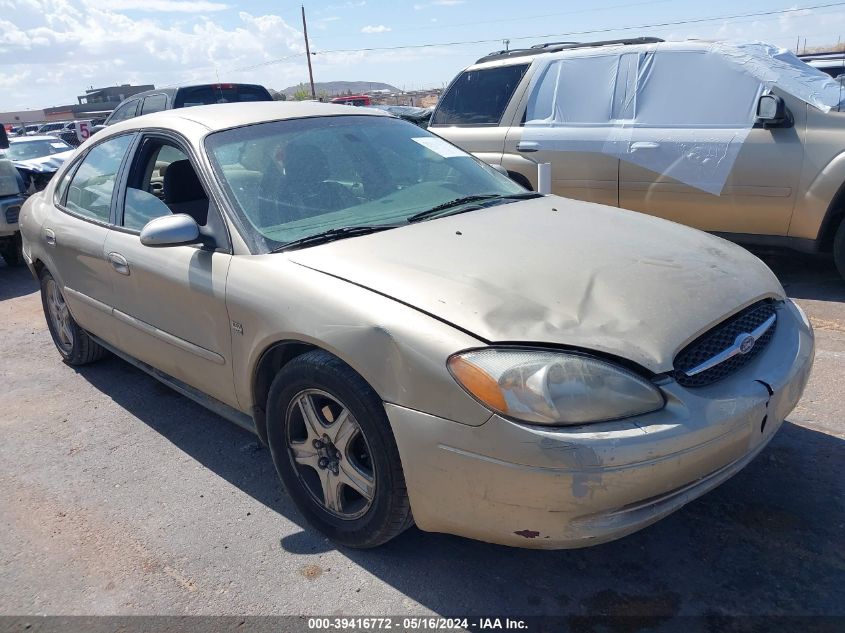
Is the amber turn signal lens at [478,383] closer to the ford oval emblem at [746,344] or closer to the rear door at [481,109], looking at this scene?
the ford oval emblem at [746,344]

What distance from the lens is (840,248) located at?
16.8ft

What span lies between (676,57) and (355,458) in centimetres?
472

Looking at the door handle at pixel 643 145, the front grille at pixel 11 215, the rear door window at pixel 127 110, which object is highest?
the rear door window at pixel 127 110

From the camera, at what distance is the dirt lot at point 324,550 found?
7.93ft

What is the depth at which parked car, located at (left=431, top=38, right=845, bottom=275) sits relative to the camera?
5.15 metres

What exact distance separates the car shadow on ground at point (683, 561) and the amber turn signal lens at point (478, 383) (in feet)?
2.60

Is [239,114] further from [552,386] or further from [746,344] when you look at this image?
[746,344]

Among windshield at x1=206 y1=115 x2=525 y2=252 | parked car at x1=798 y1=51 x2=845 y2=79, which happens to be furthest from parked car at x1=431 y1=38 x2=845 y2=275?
windshield at x1=206 y1=115 x2=525 y2=252

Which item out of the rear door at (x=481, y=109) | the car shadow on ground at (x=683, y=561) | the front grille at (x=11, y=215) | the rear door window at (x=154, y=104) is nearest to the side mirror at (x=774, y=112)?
the rear door at (x=481, y=109)

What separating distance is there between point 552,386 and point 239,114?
2312 millimetres

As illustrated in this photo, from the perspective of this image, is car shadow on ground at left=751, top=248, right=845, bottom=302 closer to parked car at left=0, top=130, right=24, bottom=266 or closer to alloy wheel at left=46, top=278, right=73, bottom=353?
alloy wheel at left=46, top=278, right=73, bottom=353

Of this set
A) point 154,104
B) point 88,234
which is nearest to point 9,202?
point 154,104

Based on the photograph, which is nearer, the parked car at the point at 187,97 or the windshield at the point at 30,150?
the parked car at the point at 187,97

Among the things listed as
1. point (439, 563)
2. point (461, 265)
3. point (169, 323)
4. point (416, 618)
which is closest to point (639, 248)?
point (461, 265)
